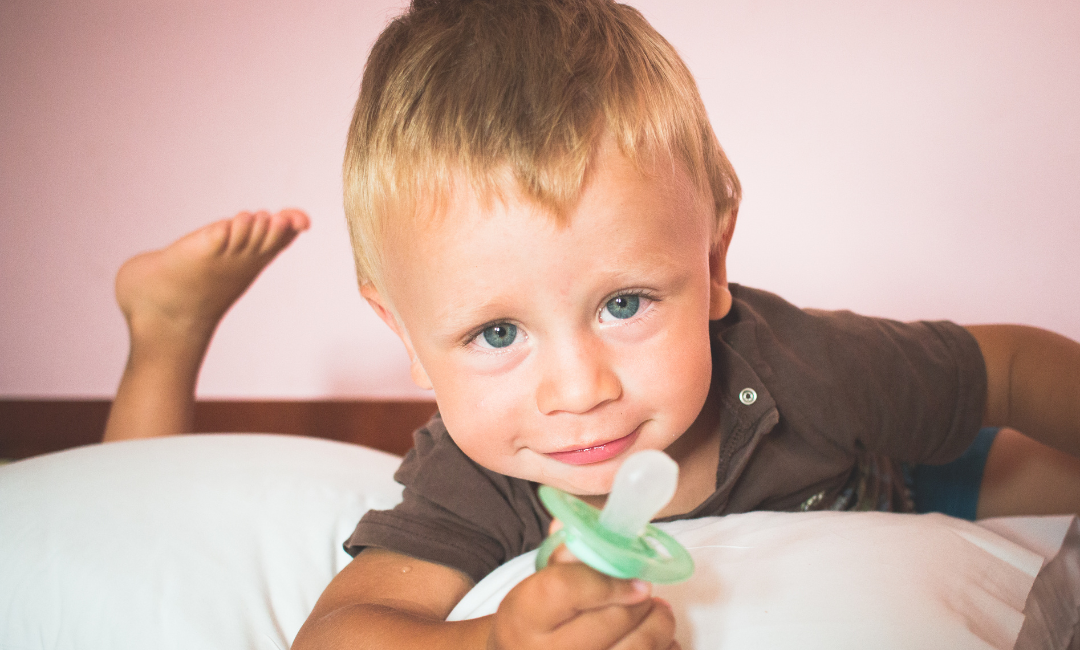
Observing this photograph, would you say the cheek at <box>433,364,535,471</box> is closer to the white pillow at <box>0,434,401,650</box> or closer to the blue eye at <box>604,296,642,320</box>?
the blue eye at <box>604,296,642,320</box>

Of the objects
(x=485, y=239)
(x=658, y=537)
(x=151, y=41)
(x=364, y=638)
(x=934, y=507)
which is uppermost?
(x=151, y=41)

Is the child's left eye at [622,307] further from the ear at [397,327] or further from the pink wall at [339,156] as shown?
the pink wall at [339,156]

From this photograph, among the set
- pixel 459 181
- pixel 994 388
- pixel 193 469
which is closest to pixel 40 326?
pixel 193 469

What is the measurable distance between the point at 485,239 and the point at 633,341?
4.9 inches

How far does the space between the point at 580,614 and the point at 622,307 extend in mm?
210

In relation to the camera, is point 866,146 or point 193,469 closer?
point 193,469

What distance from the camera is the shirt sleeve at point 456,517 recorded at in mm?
705

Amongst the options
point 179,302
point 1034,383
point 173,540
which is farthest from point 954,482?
point 179,302

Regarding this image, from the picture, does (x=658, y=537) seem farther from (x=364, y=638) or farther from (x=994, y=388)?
(x=994, y=388)

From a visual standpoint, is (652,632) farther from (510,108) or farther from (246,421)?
(246,421)

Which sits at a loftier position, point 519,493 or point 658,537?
point 658,537

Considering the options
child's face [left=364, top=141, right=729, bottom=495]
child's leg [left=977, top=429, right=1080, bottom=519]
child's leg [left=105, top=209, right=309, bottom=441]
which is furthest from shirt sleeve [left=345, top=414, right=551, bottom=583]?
child's leg [left=977, top=429, right=1080, bottom=519]

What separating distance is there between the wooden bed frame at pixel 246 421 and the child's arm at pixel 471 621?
0.75 metres

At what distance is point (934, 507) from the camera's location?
3.31ft
